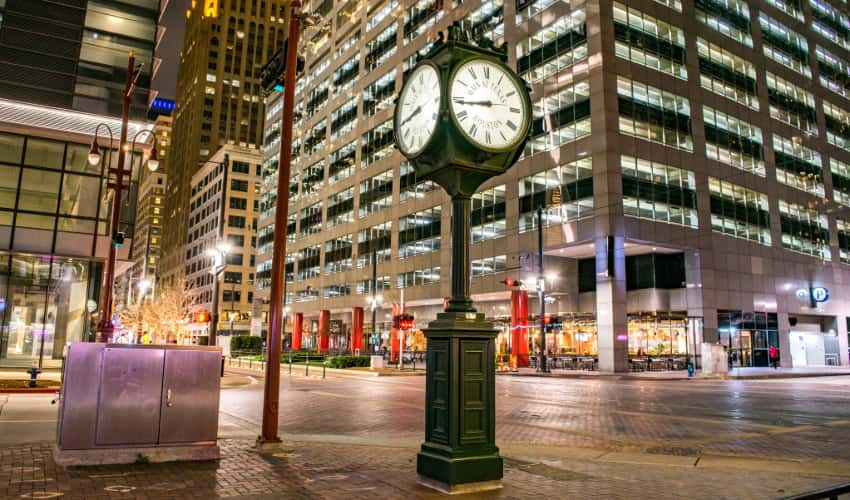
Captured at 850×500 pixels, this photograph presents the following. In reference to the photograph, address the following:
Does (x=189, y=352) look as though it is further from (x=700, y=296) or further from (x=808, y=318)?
(x=808, y=318)

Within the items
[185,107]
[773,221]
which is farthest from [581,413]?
[185,107]

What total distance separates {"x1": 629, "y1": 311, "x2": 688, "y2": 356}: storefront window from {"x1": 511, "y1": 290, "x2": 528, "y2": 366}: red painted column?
790cm

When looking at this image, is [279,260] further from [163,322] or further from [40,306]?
[163,322]

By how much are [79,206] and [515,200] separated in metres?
29.3

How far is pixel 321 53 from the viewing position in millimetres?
84500

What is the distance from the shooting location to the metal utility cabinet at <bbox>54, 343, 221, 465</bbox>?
311 inches

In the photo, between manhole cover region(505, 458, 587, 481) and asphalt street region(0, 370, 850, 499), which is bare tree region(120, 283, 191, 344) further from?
manhole cover region(505, 458, 587, 481)

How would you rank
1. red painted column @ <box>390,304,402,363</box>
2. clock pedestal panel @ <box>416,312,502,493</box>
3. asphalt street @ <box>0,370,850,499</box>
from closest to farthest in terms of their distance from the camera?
clock pedestal panel @ <box>416,312,502,493</box> → asphalt street @ <box>0,370,850,499</box> → red painted column @ <box>390,304,402,363</box>

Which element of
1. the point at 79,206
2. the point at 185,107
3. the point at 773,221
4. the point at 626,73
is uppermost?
the point at 185,107

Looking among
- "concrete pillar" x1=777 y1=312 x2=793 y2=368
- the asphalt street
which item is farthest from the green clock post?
"concrete pillar" x1=777 y1=312 x2=793 y2=368

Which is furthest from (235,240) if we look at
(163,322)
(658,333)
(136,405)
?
(136,405)

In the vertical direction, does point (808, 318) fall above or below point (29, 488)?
above

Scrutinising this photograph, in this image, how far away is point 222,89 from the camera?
145875mm

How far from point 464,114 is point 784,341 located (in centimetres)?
5195
